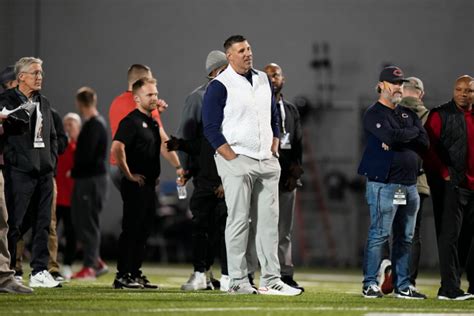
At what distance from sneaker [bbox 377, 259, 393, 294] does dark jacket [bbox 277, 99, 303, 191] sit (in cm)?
114

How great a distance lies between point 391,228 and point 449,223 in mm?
436

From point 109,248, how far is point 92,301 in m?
10.1

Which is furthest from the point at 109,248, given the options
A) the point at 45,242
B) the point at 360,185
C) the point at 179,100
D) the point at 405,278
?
the point at 405,278

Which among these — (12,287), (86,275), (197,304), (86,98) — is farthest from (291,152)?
(86,98)

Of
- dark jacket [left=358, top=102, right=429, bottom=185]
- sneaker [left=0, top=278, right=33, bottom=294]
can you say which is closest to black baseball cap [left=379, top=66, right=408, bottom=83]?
dark jacket [left=358, top=102, right=429, bottom=185]

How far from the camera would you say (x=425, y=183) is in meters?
9.84

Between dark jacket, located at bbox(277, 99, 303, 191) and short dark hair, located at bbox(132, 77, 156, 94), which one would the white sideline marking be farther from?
short dark hair, located at bbox(132, 77, 156, 94)

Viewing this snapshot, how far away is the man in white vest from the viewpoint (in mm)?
8602

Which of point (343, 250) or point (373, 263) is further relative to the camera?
point (343, 250)

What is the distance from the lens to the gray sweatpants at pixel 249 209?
28.2 ft

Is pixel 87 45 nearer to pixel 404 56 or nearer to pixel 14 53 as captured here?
pixel 14 53

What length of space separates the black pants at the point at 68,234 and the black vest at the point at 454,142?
488 centimetres

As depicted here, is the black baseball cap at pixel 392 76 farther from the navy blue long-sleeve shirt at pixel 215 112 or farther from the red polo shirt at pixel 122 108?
the red polo shirt at pixel 122 108

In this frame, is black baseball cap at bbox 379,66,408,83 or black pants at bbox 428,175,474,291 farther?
black pants at bbox 428,175,474,291
